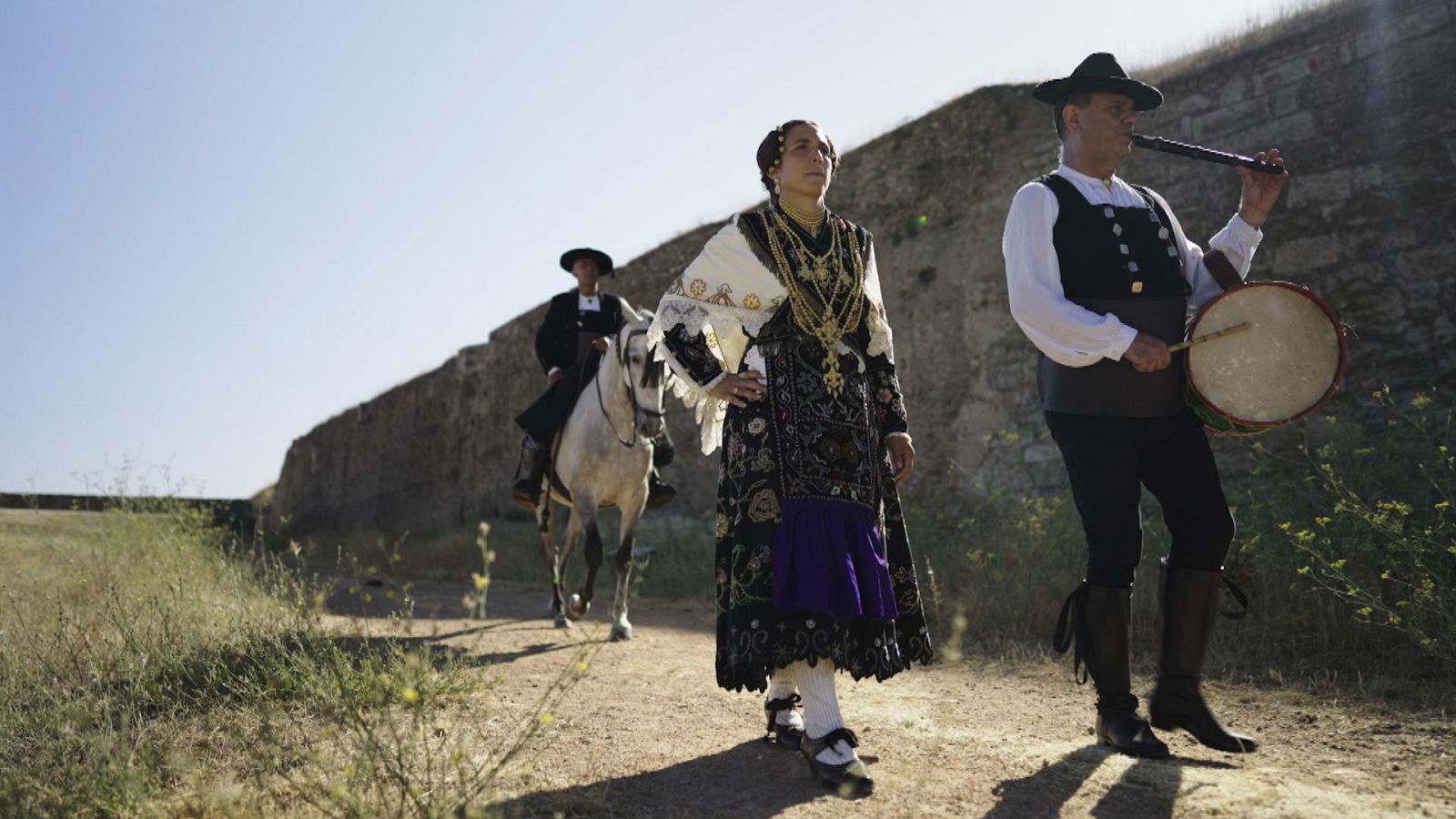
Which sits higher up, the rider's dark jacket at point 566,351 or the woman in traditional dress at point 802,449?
the rider's dark jacket at point 566,351

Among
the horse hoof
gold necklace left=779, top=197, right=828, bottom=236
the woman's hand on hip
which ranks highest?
gold necklace left=779, top=197, right=828, bottom=236

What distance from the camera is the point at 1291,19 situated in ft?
26.9

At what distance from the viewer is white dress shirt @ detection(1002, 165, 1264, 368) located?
10.5 ft

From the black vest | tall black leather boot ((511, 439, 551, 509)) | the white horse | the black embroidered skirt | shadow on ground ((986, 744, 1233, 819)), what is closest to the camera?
shadow on ground ((986, 744, 1233, 819))

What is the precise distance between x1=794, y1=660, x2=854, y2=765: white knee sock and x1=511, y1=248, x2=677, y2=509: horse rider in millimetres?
4324

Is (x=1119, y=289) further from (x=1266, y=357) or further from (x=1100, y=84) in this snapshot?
(x=1100, y=84)

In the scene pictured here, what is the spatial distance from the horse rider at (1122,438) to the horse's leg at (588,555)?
377 cm

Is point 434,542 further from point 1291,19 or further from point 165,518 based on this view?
point 1291,19

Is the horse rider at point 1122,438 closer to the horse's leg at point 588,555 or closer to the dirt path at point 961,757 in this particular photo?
the dirt path at point 961,757

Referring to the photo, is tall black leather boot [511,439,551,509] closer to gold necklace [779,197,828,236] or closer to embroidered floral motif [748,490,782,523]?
gold necklace [779,197,828,236]

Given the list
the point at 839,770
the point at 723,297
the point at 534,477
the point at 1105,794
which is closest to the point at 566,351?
the point at 534,477

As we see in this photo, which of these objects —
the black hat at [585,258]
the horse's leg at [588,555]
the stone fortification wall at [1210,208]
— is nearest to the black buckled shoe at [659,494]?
the horse's leg at [588,555]

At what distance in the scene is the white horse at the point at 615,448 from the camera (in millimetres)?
6531

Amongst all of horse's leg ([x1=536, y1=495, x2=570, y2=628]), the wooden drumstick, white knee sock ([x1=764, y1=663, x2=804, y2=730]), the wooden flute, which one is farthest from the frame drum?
horse's leg ([x1=536, y1=495, x2=570, y2=628])
